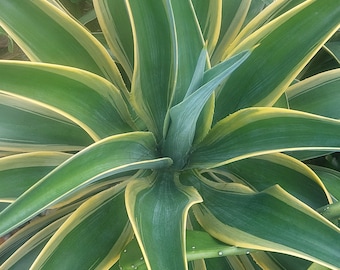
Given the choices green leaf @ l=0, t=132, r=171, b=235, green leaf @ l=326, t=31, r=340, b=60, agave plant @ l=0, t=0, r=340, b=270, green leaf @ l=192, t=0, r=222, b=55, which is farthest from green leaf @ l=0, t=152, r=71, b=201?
green leaf @ l=326, t=31, r=340, b=60

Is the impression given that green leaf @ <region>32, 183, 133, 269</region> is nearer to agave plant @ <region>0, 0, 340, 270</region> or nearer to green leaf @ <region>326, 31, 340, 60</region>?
agave plant @ <region>0, 0, 340, 270</region>

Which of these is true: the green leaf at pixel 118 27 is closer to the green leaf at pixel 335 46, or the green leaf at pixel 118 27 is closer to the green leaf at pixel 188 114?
the green leaf at pixel 188 114

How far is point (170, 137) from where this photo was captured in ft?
1.45

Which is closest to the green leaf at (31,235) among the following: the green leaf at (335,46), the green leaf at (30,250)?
the green leaf at (30,250)

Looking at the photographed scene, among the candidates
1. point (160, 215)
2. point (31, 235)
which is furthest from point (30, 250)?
point (160, 215)

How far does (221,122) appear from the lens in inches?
18.2

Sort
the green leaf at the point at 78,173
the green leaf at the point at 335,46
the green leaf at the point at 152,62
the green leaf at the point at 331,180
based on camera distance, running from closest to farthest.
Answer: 1. the green leaf at the point at 78,173
2. the green leaf at the point at 152,62
3. the green leaf at the point at 331,180
4. the green leaf at the point at 335,46

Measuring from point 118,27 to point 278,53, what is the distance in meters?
0.19

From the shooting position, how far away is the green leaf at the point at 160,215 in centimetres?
38

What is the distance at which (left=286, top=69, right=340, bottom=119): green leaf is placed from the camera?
54 centimetres

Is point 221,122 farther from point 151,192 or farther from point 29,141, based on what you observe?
point 29,141

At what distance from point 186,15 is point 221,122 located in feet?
Result: 0.36

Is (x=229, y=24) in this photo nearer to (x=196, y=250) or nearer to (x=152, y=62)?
(x=152, y=62)

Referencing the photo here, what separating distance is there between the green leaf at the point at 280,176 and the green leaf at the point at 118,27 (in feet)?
0.56
